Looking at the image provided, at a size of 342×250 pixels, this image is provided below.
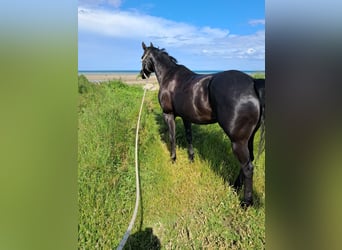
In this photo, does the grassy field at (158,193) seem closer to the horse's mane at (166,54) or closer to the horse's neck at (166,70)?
the horse's neck at (166,70)

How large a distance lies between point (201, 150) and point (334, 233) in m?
2.51

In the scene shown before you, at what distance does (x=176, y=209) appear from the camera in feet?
6.63

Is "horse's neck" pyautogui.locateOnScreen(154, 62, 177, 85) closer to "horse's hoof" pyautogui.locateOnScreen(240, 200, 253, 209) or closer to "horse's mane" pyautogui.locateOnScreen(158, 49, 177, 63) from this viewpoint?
"horse's mane" pyautogui.locateOnScreen(158, 49, 177, 63)

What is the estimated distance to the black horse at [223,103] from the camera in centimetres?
194

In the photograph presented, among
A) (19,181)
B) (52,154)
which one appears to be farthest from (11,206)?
(52,154)

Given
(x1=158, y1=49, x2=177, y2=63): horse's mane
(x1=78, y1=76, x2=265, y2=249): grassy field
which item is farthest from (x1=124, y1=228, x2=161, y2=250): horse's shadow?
(x1=158, y1=49, x2=177, y2=63): horse's mane

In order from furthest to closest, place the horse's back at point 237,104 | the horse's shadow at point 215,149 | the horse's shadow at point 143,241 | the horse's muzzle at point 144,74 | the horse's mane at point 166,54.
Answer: the horse's muzzle at point 144,74, the horse's mane at point 166,54, the horse's shadow at point 215,149, the horse's back at point 237,104, the horse's shadow at point 143,241

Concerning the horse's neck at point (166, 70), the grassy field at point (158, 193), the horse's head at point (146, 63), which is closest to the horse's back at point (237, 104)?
the grassy field at point (158, 193)

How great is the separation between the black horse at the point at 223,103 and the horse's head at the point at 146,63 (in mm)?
38

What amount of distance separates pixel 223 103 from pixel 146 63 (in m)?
1.64

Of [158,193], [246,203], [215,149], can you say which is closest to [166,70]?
[215,149]

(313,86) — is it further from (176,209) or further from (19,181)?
(176,209)

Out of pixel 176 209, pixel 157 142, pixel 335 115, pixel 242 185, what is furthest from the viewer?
pixel 157 142

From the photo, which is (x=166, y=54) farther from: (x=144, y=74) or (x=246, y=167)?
(x=246, y=167)
